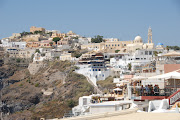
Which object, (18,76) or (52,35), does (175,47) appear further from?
(52,35)

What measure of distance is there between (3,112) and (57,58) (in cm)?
2299

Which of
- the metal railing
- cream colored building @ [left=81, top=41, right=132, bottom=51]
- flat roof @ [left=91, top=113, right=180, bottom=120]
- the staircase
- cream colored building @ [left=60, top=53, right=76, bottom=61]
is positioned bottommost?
flat roof @ [left=91, top=113, right=180, bottom=120]

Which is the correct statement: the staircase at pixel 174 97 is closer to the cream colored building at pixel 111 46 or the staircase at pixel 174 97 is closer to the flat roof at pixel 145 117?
the flat roof at pixel 145 117

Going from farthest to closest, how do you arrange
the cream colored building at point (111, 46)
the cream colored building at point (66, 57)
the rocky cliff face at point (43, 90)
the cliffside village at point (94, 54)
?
the cream colored building at point (111, 46), the cream colored building at point (66, 57), the rocky cliff face at point (43, 90), the cliffside village at point (94, 54)

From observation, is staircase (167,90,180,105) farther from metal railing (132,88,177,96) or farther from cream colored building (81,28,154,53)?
cream colored building (81,28,154,53)

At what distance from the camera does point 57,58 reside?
353 feet


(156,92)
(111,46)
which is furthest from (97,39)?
(156,92)

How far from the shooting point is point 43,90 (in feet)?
311

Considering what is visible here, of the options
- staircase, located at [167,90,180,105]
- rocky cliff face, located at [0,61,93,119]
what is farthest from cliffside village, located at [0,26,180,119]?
staircase, located at [167,90,180,105]

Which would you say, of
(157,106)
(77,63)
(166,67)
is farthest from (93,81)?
(157,106)

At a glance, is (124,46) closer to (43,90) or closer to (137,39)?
(137,39)

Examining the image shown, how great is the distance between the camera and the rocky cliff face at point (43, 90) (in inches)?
3093

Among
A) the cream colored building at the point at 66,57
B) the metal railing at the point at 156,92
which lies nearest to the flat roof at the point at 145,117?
the metal railing at the point at 156,92

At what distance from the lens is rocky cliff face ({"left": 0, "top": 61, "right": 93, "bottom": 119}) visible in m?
78.6
